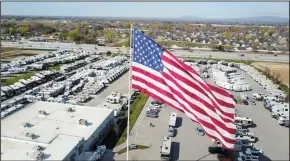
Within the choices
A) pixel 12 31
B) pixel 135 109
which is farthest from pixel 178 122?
→ pixel 12 31

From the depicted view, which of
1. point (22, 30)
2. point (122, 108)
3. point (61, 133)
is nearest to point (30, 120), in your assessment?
point (61, 133)

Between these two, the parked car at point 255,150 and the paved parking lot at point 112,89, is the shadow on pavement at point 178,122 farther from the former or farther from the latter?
the paved parking lot at point 112,89

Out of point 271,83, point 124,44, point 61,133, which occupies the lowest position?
point 61,133

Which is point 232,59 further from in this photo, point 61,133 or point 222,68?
point 61,133

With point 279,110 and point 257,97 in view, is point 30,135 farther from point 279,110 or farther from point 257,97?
point 257,97

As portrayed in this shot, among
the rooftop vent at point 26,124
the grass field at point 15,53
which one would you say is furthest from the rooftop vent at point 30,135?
the grass field at point 15,53
